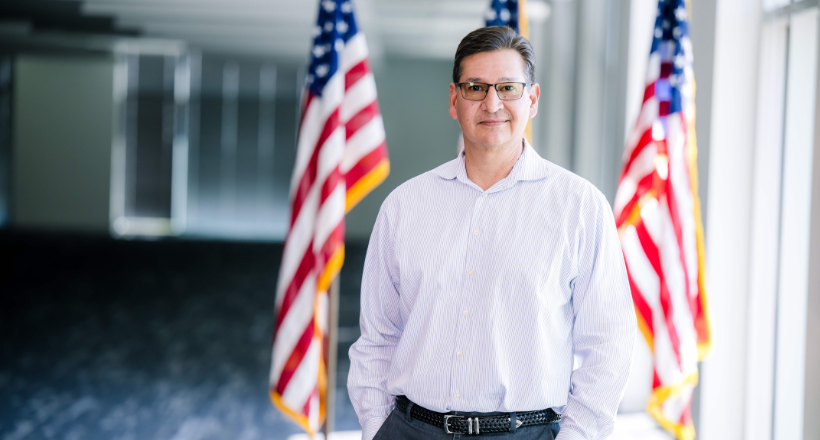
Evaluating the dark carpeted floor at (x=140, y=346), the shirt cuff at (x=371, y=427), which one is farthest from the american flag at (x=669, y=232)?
the dark carpeted floor at (x=140, y=346)

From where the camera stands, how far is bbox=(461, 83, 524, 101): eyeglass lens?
138 centimetres

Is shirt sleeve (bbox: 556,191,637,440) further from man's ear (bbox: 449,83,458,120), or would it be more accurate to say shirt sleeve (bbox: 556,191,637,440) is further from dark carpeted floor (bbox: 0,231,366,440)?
dark carpeted floor (bbox: 0,231,366,440)

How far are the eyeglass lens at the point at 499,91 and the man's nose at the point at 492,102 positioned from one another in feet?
0.03

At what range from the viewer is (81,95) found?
1367 centimetres


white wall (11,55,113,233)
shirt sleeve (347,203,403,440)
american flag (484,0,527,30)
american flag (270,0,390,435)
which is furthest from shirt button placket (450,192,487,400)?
white wall (11,55,113,233)

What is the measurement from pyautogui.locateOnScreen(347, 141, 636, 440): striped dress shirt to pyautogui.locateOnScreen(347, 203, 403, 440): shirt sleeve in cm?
6

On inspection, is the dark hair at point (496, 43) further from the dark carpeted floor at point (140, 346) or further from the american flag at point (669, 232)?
the dark carpeted floor at point (140, 346)

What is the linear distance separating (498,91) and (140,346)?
201 inches

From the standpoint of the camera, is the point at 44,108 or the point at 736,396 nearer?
the point at 736,396

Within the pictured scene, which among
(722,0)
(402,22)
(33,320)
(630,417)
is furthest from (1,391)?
(402,22)

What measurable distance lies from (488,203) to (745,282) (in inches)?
82.6

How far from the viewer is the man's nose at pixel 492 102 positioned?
137 cm

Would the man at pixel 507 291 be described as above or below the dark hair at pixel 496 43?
below

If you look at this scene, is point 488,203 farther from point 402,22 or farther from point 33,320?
point 402,22
